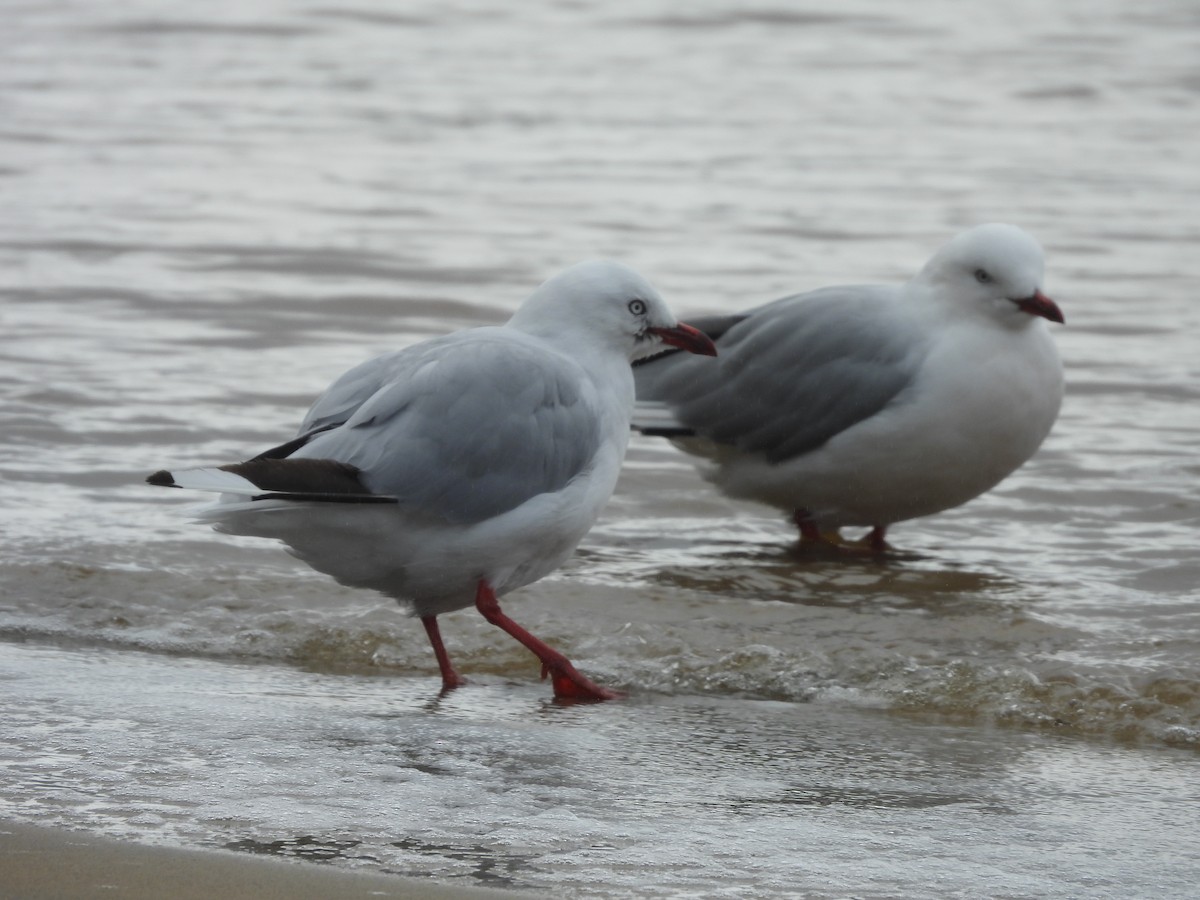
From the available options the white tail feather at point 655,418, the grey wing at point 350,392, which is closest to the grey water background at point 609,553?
the white tail feather at point 655,418

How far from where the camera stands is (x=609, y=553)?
18.9ft

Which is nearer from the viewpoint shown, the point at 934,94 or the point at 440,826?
the point at 440,826

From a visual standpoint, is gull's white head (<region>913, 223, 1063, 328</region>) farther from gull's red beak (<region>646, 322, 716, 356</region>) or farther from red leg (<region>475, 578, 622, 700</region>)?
red leg (<region>475, 578, 622, 700</region>)

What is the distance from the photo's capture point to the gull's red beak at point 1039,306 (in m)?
5.50

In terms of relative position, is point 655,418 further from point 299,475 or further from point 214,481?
point 214,481

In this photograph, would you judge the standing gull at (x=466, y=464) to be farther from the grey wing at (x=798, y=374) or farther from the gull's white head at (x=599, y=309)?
the grey wing at (x=798, y=374)

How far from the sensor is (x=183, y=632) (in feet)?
16.0

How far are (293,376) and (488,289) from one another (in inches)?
76.3

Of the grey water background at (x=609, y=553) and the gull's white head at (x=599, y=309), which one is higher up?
the gull's white head at (x=599, y=309)

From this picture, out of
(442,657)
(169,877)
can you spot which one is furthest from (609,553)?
(169,877)

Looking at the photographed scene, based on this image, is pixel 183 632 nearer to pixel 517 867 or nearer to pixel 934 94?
pixel 517 867

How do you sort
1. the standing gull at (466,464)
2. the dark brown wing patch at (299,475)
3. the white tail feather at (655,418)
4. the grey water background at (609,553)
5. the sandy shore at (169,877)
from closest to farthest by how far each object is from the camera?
the sandy shore at (169,877)
the grey water background at (609,553)
the dark brown wing patch at (299,475)
the standing gull at (466,464)
the white tail feather at (655,418)

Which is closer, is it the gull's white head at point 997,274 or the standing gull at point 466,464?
the standing gull at point 466,464

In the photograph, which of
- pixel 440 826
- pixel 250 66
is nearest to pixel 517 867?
pixel 440 826
